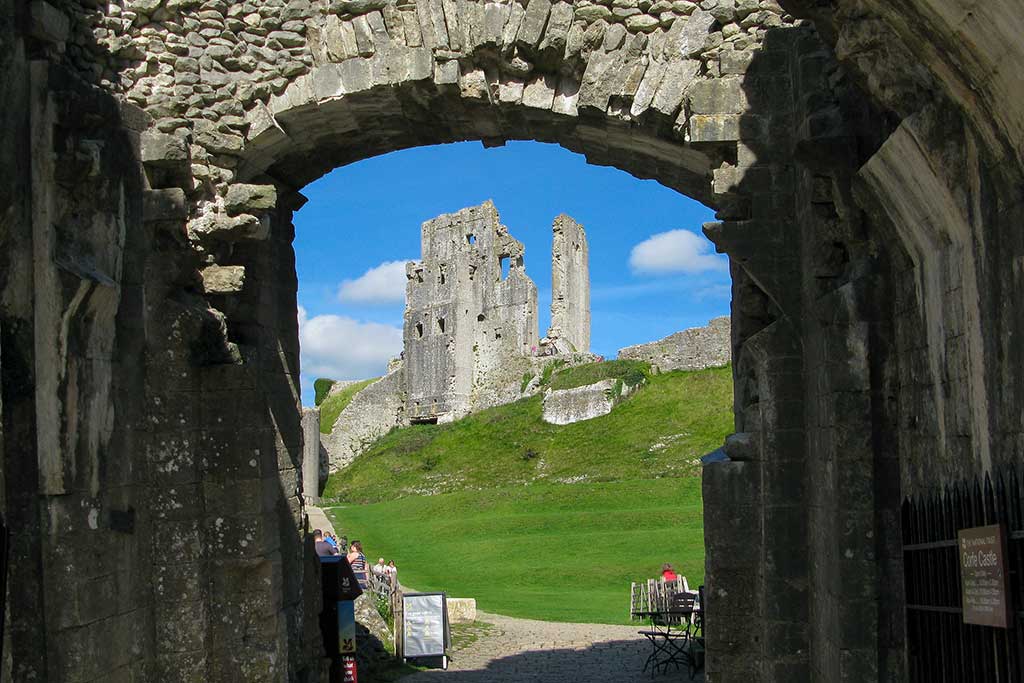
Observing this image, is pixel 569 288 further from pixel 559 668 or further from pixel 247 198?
pixel 247 198

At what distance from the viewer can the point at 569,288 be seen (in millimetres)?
54906

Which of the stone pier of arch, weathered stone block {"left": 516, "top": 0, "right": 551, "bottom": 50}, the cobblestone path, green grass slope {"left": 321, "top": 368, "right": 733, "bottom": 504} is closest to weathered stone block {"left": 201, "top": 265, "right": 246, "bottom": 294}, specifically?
the stone pier of arch

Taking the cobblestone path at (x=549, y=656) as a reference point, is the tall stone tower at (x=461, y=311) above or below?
above

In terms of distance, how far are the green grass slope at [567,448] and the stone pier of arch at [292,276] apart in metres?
20.3

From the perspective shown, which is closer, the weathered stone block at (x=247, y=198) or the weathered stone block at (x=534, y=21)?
the weathered stone block at (x=534, y=21)

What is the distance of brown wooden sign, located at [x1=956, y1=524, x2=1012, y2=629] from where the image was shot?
427 centimetres

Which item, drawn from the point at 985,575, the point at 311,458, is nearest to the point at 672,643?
the point at 985,575

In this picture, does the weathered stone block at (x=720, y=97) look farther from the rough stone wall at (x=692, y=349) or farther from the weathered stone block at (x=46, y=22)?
the rough stone wall at (x=692, y=349)

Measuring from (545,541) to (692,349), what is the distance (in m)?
15.8

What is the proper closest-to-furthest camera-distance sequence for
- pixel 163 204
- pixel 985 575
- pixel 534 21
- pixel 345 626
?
pixel 985 575, pixel 163 204, pixel 534 21, pixel 345 626

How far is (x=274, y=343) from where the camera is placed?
930cm

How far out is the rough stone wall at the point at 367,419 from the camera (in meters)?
49.4

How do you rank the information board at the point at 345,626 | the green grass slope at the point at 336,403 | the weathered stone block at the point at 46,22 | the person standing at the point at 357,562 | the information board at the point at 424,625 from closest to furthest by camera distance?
the weathered stone block at the point at 46,22 → the information board at the point at 345,626 → the information board at the point at 424,625 → the person standing at the point at 357,562 → the green grass slope at the point at 336,403

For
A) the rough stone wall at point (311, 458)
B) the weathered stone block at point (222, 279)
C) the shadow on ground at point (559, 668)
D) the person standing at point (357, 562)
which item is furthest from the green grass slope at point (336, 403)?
the weathered stone block at point (222, 279)
